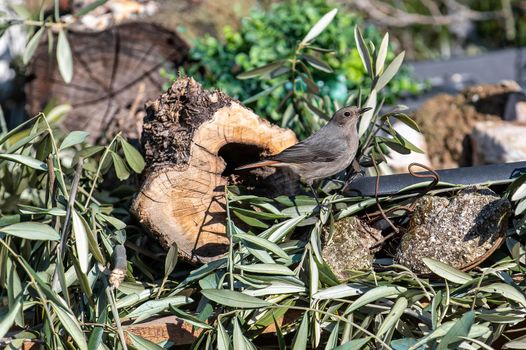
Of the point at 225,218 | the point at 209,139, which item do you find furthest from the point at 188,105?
the point at 225,218

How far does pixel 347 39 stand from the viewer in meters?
3.98

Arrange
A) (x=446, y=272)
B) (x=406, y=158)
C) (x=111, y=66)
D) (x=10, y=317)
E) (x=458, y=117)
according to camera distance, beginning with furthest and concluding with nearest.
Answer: (x=111, y=66)
(x=458, y=117)
(x=406, y=158)
(x=446, y=272)
(x=10, y=317)

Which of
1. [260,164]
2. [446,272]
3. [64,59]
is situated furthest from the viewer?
[64,59]

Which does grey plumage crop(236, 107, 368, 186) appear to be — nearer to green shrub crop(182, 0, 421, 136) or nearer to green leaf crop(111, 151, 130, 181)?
green leaf crop(111, 151, 130, 181)

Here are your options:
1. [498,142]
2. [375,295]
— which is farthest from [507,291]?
[498,142]

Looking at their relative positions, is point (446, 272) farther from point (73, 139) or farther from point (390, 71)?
point (73, 139)

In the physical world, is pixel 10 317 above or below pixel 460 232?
below

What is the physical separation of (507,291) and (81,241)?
1222 millimetres

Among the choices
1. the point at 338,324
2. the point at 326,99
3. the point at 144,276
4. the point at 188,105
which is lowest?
the point at 144,276

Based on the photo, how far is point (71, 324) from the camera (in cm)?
198

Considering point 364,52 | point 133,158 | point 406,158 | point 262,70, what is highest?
point 364,52

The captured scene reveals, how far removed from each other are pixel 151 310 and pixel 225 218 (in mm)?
418

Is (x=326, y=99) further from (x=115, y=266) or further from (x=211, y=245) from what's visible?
(x=115, y=266)

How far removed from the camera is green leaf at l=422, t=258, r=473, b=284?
2.04 m
